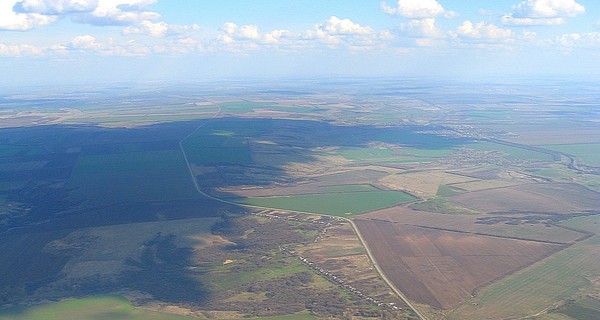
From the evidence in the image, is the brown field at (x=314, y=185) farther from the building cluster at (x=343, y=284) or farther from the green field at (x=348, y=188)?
the building cluster at (x=343, y=284)

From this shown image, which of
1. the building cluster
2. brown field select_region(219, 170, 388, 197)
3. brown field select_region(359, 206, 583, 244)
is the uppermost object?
brown field select_region(219, 170, 388, 197)

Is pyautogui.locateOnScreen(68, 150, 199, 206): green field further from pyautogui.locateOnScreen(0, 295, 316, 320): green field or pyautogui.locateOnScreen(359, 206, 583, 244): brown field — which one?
pyautogui.locateOnScreen(0, 295, 316, 320): green field

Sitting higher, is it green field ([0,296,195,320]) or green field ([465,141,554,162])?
green field ([465,141,554,162])

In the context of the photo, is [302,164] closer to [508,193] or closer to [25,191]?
[508,193]

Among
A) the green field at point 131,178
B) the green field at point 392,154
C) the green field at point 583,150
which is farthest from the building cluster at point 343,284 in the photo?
the green field at point 583,150

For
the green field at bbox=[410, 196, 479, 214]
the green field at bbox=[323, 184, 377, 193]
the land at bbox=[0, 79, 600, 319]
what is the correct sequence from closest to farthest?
the land at bbox=[0, 79, 600, 319], the green field at bbox=[410, 196, 479, 214], the green field at bbox=[323, 184, 377, 193]

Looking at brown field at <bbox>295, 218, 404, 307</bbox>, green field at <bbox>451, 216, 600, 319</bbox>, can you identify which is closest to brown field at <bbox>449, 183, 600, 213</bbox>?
green field at <bbox>451, 216, 600, 319</bbox>
